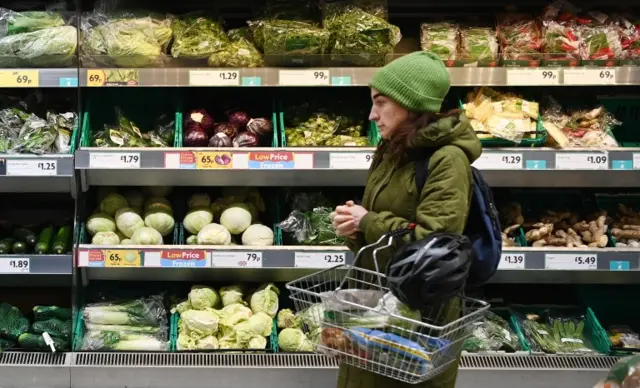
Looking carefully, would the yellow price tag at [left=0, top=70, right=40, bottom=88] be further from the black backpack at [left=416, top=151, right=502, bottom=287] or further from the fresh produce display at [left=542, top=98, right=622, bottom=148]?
the fresh produce display at [left=542, top=98, right=622, bottom=148]

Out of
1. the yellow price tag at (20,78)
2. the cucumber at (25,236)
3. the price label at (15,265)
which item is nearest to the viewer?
the yellow price tag at (20,78)

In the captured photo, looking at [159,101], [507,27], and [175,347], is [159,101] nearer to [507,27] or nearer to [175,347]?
[175,347]

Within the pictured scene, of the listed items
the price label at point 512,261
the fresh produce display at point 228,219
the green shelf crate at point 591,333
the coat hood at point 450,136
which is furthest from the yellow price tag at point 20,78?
the green shelf crate at point 591,333

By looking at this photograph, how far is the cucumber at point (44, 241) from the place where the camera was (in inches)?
145

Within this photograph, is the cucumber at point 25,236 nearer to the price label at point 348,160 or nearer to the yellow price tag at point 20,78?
the yellow price tag at point 20,78

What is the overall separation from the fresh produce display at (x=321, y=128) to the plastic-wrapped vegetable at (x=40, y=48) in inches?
40.3

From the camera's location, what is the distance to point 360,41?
349 centimetres

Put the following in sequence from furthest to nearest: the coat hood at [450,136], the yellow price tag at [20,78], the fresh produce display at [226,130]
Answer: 1. the fresh produce display at [226,130]
2. the yellow price tag at [20,78]
3. the coat hood at [450,136]

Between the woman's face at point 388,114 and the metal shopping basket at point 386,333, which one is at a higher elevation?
the woman's face at point 388,114

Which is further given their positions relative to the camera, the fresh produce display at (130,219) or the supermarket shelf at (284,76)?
the fresh produce display at (130,219)

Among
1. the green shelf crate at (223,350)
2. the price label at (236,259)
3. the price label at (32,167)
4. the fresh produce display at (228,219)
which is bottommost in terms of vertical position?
the green shelf crate at (223,350)

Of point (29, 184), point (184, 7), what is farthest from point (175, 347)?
point (184, 7)

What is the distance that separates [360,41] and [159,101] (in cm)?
114

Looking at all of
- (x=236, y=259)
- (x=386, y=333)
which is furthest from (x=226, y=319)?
(x=386, y=333)
